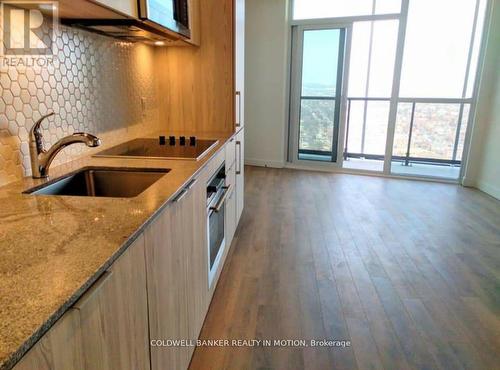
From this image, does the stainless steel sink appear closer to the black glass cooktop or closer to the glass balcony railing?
the black glass cooktop

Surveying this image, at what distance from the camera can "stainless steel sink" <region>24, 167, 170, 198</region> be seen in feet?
5.19

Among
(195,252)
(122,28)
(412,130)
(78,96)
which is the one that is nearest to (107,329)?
(195,252)

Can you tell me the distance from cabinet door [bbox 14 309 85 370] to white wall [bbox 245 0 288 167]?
518cm

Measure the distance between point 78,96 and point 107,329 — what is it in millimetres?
1333

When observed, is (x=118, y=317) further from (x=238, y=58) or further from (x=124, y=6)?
(x=238, y=58)

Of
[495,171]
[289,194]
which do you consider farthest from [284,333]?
[495,171]

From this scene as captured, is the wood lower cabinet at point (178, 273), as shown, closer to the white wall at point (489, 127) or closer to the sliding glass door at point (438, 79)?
the white wall at point (489, 127)

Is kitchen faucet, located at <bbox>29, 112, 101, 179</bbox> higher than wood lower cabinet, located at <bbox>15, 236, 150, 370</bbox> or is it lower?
higher

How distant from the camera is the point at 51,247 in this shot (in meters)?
0.81

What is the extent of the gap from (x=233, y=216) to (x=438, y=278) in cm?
159

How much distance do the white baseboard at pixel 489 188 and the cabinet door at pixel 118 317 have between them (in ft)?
15.2

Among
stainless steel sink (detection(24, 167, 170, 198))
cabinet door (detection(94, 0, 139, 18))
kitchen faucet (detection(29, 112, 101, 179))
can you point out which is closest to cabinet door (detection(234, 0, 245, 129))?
cabinet door (detection(94, 0, 139, 18))

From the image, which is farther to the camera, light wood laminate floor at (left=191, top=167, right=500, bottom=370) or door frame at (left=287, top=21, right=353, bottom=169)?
door frame at (left=287, top=21, right=353, bottom=169)

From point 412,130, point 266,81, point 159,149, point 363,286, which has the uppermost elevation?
point 266,81
